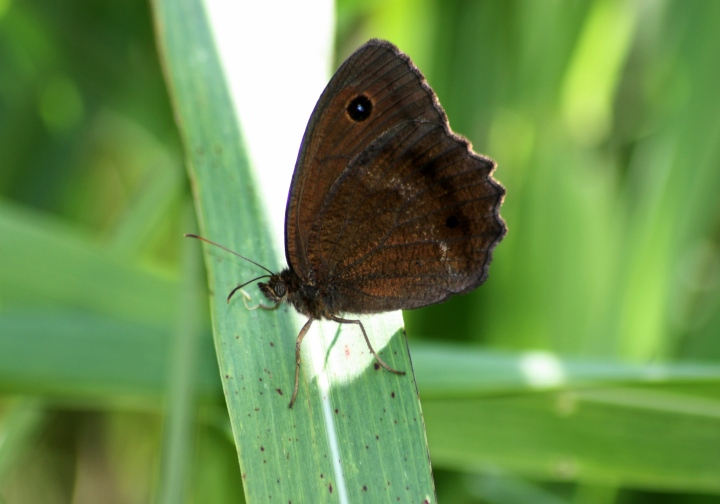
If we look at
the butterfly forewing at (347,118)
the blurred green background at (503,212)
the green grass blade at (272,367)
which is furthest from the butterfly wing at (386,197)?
the blurred green background at (503,212)

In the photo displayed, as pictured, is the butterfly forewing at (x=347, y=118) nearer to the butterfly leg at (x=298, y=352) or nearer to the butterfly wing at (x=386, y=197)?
the butterfly wing at (x=386, y=197)

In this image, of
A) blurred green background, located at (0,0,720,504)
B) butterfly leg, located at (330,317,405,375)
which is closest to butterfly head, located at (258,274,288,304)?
butterfly leg, located at (330,317,405,375)

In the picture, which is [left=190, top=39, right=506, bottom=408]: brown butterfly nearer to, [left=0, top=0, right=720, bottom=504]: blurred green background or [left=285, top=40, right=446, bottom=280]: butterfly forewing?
[left=285, top=40, right=446, bottom=280]: butterfly forewing

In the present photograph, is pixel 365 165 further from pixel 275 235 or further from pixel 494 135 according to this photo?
pixel 494 135

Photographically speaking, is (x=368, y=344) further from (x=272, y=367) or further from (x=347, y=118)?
(x=347, y=118)

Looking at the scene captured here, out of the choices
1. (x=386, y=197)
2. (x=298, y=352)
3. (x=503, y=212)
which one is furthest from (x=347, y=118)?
(x=503, y=212)

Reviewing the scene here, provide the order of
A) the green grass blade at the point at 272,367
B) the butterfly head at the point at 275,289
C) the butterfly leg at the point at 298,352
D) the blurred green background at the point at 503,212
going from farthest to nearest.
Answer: the blurred green background at the point at 503,212 → the butterfly head at the point at 275,289 → the butterfly leg at the point at 298,352 → the green grass blade at the point at 272,367

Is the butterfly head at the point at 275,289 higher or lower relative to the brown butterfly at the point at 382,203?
lower
